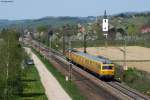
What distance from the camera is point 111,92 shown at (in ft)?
215

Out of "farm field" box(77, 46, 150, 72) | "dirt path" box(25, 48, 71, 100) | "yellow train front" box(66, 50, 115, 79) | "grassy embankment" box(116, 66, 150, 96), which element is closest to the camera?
"dirt path" box(25, 48, 71, 100)

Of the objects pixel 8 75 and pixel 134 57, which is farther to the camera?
pixel 134 57

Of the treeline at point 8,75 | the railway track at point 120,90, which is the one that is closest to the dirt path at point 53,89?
the railway track at point 120,90

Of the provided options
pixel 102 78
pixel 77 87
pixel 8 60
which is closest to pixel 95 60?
pixel 102 78

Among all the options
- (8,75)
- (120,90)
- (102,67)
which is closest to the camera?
(8,75)

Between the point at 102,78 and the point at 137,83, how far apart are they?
28.0ft

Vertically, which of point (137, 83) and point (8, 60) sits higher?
point (8, 60)

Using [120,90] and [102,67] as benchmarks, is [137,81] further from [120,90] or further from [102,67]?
[120,90]

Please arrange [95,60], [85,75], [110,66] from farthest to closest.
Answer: [85,75] → [95,60] → [110,66]

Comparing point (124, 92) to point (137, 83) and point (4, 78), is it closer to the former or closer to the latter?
point (137, 83)

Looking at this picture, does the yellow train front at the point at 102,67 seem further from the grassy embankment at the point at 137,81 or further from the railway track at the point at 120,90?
the grassy embankment at the point at 137,81

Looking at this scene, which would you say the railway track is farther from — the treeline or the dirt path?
the treeline

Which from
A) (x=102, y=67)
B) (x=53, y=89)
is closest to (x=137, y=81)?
(x=102, y=67)

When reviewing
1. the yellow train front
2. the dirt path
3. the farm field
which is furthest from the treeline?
the farm field
